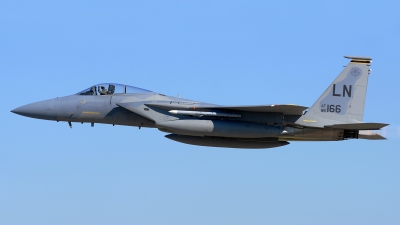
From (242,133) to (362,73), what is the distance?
5124 millimetres

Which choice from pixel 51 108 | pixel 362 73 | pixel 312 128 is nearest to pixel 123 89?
pixel 51 108

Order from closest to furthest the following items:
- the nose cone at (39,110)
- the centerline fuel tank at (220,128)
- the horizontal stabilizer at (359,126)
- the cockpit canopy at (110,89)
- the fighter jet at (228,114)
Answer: the horizontal stabilizer at (359,126)
the centerline fuel tank at (220,128)
the fighter jet at (228,114)
the nose cone at (39,110)
the cockpit canopy at (110,89)

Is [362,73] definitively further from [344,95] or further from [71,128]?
[71,128]

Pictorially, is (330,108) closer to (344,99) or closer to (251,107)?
(344,99)

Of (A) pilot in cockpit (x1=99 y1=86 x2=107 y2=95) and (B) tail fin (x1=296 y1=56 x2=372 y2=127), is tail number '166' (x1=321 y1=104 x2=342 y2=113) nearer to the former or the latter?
(B) tail fin (x1=296 y1=56 x2=372 y2=127)

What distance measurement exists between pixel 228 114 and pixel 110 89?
4530 mm

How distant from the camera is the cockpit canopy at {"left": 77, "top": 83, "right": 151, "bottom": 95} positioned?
23.7 meters

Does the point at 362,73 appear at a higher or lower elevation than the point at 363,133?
higher

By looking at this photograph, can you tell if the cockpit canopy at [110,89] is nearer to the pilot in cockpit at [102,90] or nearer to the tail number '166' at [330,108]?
the pilot in cockpit at [102,90]

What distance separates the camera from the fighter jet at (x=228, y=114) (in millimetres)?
22578

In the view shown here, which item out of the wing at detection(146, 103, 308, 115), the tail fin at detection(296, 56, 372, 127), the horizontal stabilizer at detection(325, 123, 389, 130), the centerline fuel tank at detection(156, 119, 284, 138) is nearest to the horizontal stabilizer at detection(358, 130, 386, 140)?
the tail fin at detection(296, 56, 372, 127)

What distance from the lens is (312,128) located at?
2323 cm

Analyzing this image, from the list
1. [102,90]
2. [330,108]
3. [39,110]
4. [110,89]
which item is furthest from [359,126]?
[39,110]

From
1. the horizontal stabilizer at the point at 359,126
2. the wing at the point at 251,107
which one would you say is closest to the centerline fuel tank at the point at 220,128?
the wing at the point at 251,107
